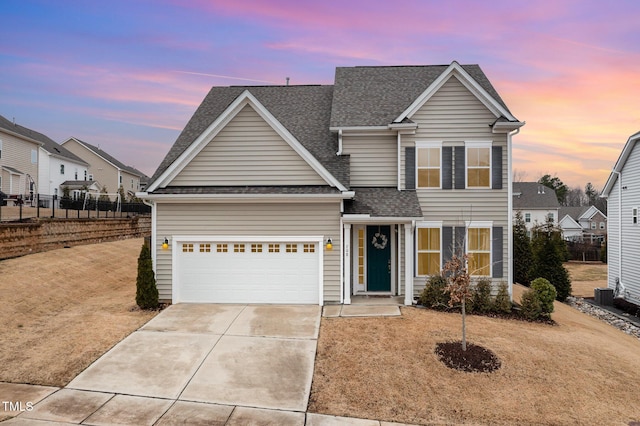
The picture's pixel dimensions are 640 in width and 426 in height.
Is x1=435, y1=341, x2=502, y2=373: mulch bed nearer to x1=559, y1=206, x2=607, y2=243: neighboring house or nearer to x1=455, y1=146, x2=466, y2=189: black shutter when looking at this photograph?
x1=455, y1=146, x2=466, y2=189: black shutter

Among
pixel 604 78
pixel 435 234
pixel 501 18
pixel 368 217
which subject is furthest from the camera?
pixel 604 78

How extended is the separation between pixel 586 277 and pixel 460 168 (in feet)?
72.9

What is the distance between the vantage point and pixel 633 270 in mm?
17609

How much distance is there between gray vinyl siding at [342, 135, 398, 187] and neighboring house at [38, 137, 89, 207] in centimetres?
3721

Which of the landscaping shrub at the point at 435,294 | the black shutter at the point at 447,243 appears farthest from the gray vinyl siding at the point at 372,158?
the landscaping shrub at the point at 435,294

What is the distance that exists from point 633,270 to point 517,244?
537 centimetres

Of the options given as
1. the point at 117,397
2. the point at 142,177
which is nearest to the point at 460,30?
the point at 117,397

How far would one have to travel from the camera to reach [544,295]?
10930mm

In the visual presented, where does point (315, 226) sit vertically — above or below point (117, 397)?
above

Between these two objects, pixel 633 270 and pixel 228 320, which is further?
pixel 633 270

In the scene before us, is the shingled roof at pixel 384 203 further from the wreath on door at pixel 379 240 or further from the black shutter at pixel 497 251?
the black shutter at pixel 497 251

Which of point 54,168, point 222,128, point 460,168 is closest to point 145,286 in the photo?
point 222,128

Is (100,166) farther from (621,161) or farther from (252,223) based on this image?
(621,161)

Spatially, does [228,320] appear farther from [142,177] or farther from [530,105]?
[142,177]
